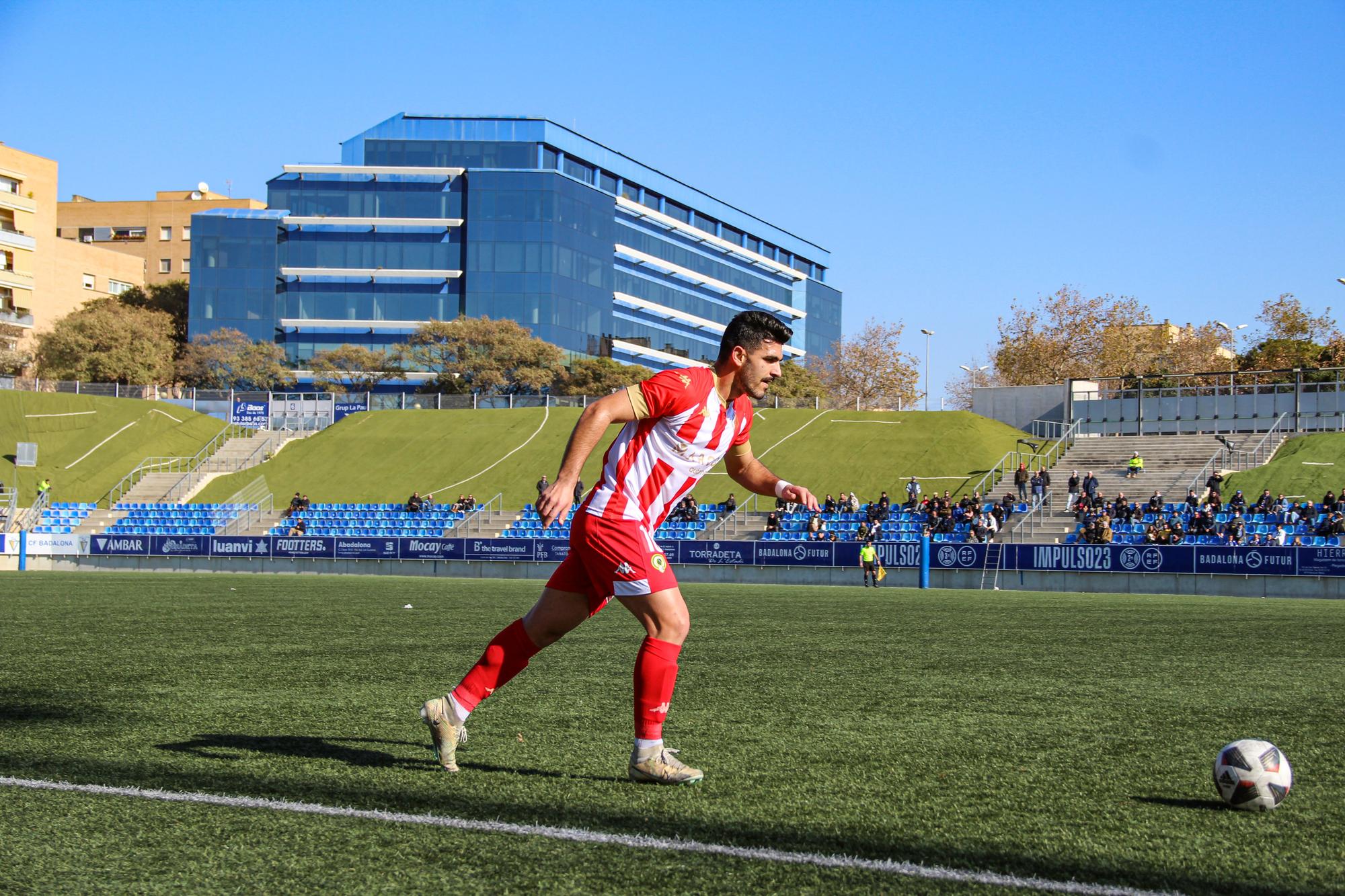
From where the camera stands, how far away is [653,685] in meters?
5.27

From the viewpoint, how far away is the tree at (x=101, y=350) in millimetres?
73312

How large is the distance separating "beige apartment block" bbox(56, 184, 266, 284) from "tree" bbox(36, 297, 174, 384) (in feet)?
106

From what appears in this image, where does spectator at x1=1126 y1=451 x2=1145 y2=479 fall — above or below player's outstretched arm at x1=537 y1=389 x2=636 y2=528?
above

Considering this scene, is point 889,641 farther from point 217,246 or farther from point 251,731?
point 217,246

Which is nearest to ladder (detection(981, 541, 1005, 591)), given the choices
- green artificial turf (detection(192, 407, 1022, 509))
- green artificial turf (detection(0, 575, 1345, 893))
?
green artificial turf (detection(192, 407, 1022, 509))

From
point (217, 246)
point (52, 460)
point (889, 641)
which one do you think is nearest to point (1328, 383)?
point (889, 641)

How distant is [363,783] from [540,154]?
86.7 meters

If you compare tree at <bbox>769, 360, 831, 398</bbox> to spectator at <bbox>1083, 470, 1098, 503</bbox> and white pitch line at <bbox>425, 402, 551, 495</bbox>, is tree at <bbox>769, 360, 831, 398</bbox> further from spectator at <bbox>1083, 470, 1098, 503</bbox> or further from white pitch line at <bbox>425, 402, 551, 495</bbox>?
spectator at <bbox>1083, 470, 1098, 503</bbox>

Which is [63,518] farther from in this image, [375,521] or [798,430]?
[798,430]

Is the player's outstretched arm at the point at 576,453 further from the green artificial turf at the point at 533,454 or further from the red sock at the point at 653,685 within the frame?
the green artificial turf at the point at 533,454

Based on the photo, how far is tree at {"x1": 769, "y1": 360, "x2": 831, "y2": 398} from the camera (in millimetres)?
82625

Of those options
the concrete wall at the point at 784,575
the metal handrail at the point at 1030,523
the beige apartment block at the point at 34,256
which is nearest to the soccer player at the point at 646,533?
the concrete wall at the point at 784,575

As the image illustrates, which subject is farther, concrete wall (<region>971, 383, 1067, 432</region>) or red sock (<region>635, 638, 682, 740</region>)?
concrete wall (<region>971, 383, 1067, 432</region>)

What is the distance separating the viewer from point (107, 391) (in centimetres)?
6050
